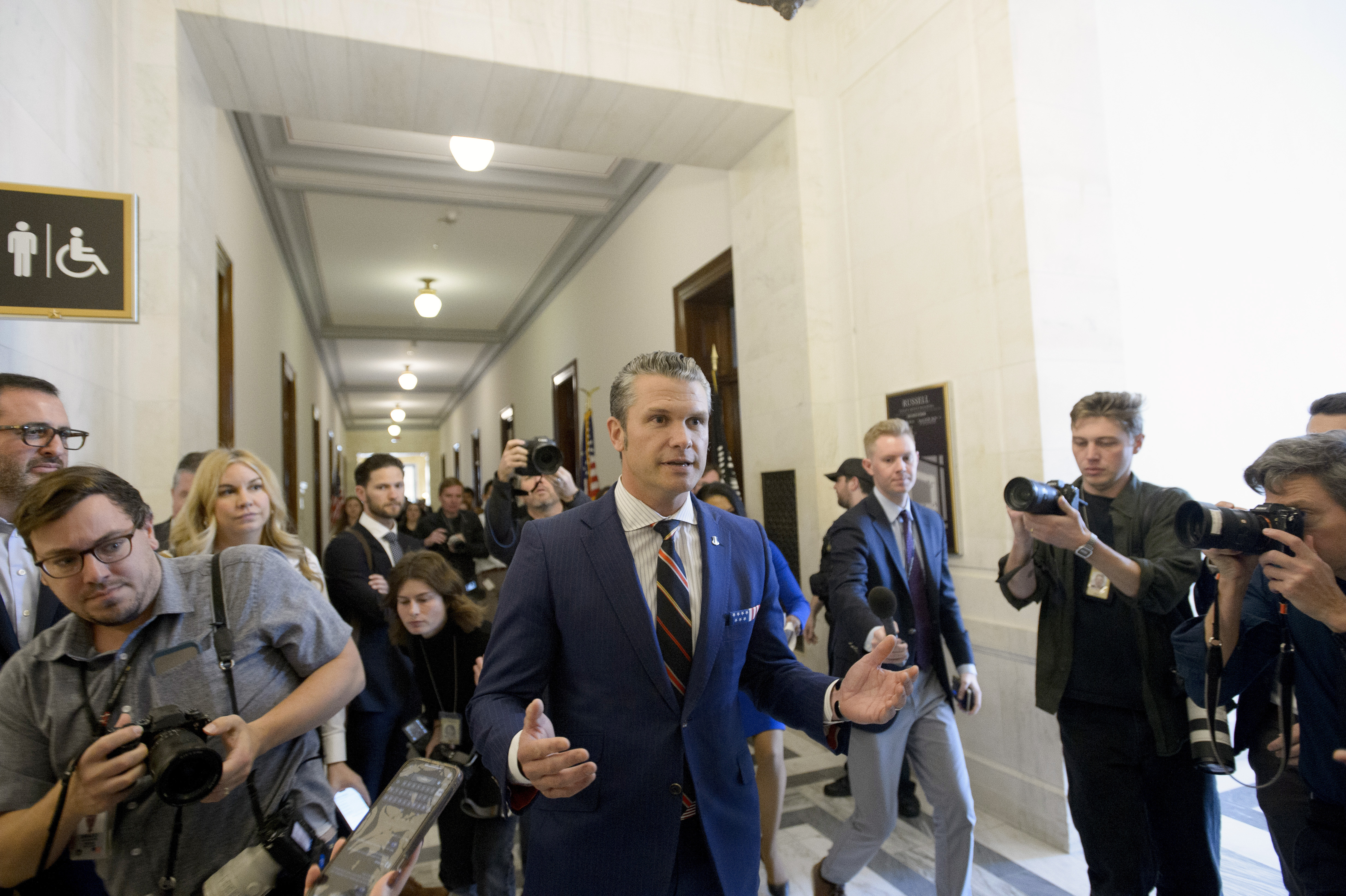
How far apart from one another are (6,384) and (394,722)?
5.59 feet

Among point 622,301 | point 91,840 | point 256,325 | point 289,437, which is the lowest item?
point 91,840

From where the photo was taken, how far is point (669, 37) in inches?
183

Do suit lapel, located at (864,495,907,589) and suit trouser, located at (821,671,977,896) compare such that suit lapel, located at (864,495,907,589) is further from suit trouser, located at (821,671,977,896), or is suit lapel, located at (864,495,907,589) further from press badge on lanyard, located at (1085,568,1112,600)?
press badge on lanyard, located at (1085,568,1112,600)

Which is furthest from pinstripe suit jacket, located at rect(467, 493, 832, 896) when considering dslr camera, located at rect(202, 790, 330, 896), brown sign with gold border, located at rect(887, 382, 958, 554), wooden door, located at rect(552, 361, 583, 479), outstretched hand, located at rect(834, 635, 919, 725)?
wooden door, located at rect(552, 361, 583, 479)

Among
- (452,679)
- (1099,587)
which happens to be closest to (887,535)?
(1099,587)

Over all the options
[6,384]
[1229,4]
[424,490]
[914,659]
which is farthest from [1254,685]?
[424,490]

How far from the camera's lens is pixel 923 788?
105 inches

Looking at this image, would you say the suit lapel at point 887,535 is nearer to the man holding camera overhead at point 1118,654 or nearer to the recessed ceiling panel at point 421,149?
the man holding camera overhead at point 1118,654

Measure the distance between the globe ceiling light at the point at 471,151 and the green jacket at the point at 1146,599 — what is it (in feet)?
14.7

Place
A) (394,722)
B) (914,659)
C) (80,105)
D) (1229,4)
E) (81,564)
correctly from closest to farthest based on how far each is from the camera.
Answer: (81,564), (914,659), (394,722), (80,105), (1229,4)

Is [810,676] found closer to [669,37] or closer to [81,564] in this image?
[81,564]

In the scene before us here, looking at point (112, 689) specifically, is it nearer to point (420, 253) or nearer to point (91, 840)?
point (91, 840)

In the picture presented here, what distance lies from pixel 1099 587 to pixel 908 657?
24.8 inches

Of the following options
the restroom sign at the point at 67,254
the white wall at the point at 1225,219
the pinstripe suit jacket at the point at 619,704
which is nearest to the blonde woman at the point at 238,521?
the restroom sign at the point at 67,254
